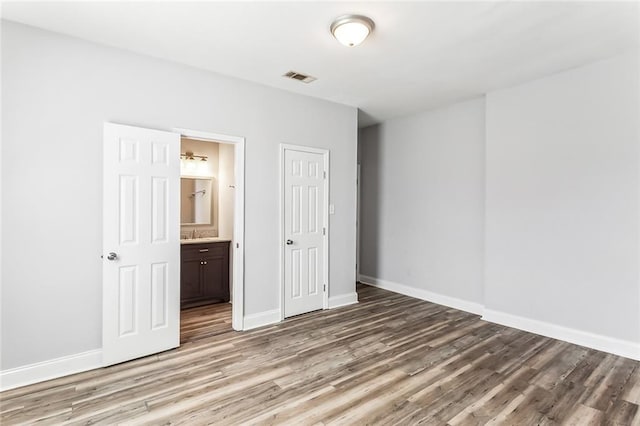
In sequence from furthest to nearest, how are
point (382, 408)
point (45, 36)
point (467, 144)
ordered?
1. point (467, 144)
2. point (45, 36)
3. point (382, 408)

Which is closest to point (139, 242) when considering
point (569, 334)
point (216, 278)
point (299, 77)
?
point (216, 278)

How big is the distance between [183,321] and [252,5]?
136 inches

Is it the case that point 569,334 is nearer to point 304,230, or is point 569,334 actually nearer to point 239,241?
point 304,230

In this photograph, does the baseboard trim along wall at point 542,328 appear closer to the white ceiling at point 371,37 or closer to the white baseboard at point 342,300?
the white baseboard at point 342,300

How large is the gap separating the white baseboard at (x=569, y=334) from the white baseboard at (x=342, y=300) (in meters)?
1.70

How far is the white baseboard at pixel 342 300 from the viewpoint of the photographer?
4.57m

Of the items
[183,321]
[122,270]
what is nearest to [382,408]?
[122,270]

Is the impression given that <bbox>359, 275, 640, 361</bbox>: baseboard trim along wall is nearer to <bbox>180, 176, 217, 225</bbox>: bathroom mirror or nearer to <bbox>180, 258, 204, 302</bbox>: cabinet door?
<bbox>180, 258, 204, 302</bbox>: cabinet door

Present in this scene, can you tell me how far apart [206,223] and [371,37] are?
139 inches

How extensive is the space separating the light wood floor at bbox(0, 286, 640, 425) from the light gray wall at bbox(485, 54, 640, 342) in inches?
19.4

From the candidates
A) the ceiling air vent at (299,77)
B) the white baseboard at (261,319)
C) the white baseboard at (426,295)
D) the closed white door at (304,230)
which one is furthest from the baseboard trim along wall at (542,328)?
the ceiling air vent at (299,77)

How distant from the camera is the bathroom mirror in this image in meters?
4.86

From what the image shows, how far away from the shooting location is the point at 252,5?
2.40m

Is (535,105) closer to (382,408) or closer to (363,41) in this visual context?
(363,41)
